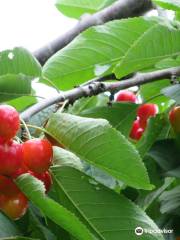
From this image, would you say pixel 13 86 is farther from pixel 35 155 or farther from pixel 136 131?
pixel 136 131

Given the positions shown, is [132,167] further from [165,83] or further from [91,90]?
[165,83]

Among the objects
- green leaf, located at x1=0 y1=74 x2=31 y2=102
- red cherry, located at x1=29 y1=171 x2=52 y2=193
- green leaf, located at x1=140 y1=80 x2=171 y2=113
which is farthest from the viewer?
green leaf, located at x1=140 y1=80 x2=171 y2=113

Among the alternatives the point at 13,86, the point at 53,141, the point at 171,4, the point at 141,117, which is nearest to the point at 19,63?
the point at 13,86

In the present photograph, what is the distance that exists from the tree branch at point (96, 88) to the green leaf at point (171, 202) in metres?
0.23

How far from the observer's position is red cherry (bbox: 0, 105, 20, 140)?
786 millimetres

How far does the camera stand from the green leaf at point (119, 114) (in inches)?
45.9

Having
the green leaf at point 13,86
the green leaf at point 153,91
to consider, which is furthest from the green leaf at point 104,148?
the green leaf at point 153,91

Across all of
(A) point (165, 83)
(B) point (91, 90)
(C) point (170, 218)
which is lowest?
(C) point (170, 218)

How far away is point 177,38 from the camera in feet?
3.15

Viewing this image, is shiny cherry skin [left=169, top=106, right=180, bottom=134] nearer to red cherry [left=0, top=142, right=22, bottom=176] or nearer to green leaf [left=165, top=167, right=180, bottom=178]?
green leaf [left=165, top=167, right=180, bottom=178]

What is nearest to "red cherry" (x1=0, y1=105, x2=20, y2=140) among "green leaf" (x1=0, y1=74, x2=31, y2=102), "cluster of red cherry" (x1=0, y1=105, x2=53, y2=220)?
"cluster of red cherry" (x1=0, y1=105, x2=53, y2=220)

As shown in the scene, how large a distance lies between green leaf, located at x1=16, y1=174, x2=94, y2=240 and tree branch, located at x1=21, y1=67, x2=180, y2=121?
0.57ft

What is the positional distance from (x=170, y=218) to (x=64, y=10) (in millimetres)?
617

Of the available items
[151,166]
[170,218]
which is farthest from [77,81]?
[170,218]
